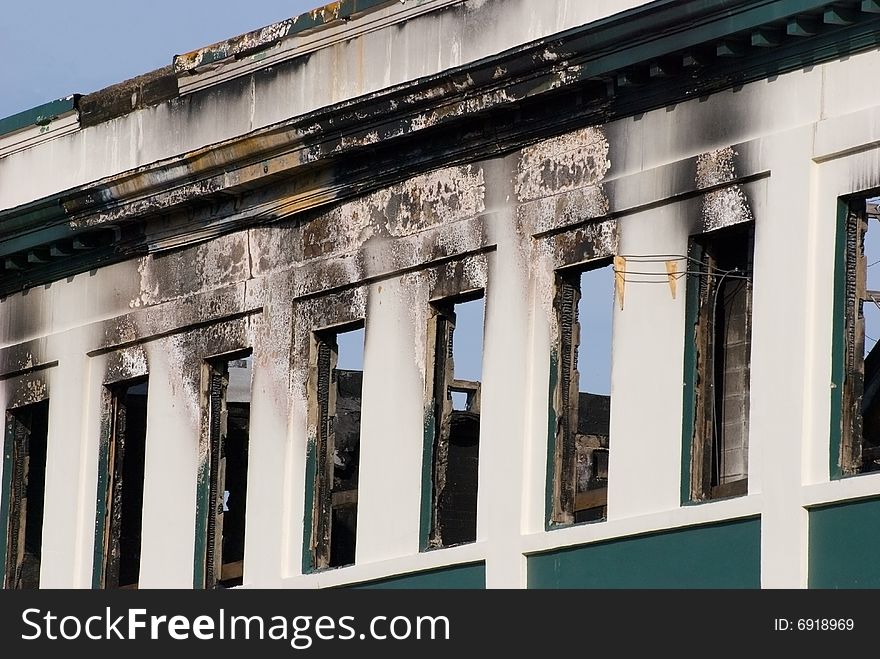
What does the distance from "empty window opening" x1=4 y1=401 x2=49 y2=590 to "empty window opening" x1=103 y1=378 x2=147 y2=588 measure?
818mm

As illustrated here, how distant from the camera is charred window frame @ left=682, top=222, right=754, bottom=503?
1975 cm

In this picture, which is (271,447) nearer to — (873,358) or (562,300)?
(562,300)

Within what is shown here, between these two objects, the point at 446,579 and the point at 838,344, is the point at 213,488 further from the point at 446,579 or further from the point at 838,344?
the point at 838,344

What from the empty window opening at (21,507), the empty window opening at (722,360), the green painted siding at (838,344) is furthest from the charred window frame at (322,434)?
the green painted siding at (838,344)

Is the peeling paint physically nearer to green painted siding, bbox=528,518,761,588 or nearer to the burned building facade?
the burned building facade

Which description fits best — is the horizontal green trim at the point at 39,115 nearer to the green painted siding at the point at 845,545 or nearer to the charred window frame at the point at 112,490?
the charred window frame at the point at 112,490

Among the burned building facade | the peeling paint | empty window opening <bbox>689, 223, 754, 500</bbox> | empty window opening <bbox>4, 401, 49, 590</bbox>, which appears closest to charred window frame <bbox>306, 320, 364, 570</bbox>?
the burned building facade

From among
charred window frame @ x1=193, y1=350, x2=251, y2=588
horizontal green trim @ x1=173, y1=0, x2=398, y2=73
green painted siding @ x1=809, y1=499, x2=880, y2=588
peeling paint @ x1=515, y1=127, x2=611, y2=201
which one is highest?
horizontal green trim @ x1=173, y1=0, x2=398, y2=73

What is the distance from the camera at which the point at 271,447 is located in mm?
23328

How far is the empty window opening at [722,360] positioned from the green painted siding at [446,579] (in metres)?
2.13

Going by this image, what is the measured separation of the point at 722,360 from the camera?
2025 centimetres

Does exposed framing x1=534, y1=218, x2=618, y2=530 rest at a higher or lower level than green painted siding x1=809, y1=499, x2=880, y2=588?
higher

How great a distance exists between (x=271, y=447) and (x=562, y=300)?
3474 mm

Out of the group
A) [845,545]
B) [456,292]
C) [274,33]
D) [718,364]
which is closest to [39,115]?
[274,33]
